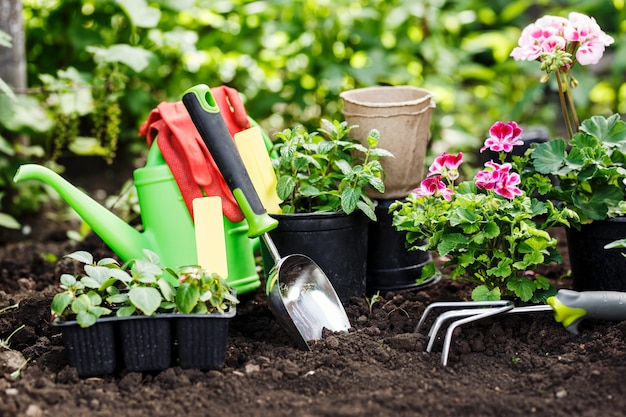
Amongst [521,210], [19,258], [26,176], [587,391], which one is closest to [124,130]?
[19,258]

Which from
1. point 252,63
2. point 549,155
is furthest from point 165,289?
point 252,63

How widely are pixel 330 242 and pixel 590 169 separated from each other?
0.77m

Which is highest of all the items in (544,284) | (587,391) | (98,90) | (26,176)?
(98,90)

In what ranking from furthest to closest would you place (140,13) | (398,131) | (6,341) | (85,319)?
(140,13) → (398,131) → (6,341) → (85,319)

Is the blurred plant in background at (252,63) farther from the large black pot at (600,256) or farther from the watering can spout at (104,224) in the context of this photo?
the large black pot at (600,256)

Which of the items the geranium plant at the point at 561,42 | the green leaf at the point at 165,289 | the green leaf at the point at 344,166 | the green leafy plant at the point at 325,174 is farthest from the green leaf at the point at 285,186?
the geranium plant at the point at 561,42

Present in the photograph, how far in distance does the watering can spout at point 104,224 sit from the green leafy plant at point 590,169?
118 cm

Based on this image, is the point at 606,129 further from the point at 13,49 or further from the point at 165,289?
the point at 13,49

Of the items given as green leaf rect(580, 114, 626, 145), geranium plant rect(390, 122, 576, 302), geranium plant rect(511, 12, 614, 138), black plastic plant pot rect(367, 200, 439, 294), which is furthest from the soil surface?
geranium plant rect(511, 12, 614, 138)

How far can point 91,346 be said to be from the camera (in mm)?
1928

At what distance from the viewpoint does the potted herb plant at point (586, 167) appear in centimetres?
229

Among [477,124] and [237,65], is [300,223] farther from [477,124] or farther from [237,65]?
[477,124]

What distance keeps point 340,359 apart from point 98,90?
5.50ft

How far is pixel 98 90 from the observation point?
3139 mm
